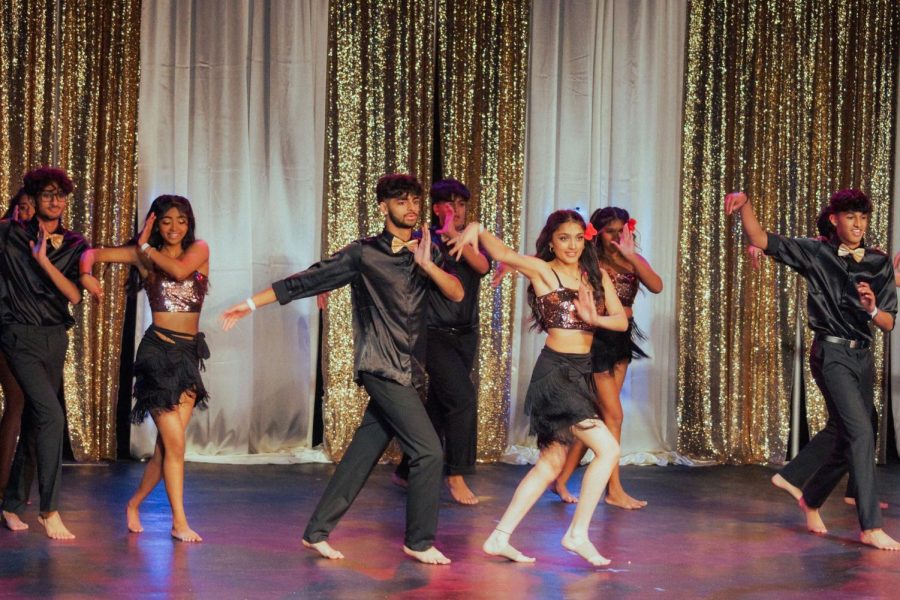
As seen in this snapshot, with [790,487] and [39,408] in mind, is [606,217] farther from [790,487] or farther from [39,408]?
[39,408]

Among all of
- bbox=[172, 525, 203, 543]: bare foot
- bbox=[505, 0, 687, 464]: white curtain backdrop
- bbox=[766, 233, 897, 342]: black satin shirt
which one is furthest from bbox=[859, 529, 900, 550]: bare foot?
bbox=[172, 525, 203, 543]: bare foot

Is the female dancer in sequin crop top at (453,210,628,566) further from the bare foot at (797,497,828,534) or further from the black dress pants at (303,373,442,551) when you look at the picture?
the bare foot at (797,497,828,534)

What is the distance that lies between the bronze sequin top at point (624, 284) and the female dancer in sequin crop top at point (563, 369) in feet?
3.41

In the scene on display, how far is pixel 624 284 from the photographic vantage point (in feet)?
20.0

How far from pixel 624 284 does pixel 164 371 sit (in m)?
2.36

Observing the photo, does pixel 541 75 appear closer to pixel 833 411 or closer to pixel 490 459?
pixel 490 459

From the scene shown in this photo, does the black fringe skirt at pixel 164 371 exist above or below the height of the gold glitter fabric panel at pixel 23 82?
below

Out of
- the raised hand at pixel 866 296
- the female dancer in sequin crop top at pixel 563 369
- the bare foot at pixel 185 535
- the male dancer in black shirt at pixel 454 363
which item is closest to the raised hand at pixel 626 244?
the male dancer in black shirt at pixel 454 363

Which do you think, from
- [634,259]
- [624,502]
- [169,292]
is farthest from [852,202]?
[169,292]

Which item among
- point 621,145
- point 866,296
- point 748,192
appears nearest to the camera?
point 866,296

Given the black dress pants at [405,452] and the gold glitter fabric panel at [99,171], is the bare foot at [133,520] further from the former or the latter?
the gold glitter fabric panel at [99,171]

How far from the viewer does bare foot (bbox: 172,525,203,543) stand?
16.4 feet

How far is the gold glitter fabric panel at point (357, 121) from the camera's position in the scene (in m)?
7.46

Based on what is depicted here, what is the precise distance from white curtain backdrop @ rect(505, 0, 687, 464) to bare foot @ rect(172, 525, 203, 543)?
299cm
